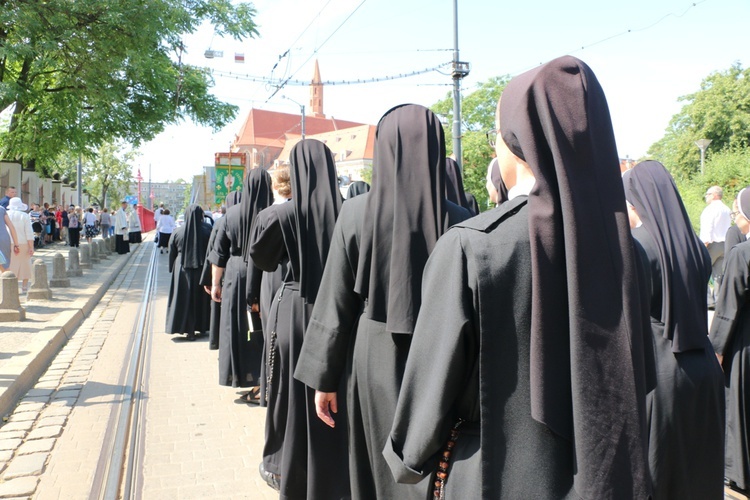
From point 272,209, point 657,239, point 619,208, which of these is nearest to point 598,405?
point 619,208

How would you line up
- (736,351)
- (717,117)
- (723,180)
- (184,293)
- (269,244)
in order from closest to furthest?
(736,351) → (269,244) → (184,293) → (723,180) → (717,117)

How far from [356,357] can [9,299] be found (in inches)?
381

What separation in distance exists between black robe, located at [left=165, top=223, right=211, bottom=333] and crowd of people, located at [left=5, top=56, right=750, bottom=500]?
17.8 feet

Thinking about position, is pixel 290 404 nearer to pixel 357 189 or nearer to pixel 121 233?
pixel 357 189

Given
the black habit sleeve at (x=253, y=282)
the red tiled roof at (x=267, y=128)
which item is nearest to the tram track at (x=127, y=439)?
the black habit sleeve at (x=253, y=282)

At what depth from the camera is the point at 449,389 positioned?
1779 millimetres

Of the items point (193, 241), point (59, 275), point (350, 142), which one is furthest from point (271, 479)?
point (350, 142)

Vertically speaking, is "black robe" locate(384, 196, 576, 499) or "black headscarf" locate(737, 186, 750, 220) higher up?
"black headscarf" locate(737, 186, 750, 220)

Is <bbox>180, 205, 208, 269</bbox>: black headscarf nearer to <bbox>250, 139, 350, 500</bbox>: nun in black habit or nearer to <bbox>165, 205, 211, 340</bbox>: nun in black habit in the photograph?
<bbox>165, 205, 211, 340</bbox>: nun in black habit

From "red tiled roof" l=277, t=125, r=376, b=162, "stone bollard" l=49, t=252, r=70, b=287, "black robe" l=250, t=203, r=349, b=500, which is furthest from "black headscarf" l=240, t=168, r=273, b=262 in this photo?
"red tiled roof" l=277, t=125, r=376, b=162

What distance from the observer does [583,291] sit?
1.61 metres

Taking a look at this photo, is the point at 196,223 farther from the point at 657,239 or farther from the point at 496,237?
the point at 496,237

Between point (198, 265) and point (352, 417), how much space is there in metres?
7.45

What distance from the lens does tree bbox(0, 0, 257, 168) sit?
62.7 ft
